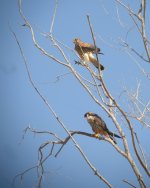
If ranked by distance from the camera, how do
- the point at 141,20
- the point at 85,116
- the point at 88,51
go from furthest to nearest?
1. the point at 88,51
2. the point at 85,116
3. the point at 141,20

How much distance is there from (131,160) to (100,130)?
2.20m

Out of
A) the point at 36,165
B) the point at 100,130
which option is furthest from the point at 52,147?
the point at 100,130

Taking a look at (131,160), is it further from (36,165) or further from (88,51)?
(88,51)

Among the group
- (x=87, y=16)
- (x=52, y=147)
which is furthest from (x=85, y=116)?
(x=87, y=16)

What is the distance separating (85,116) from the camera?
5.77m

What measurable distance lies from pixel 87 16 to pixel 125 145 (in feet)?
3.50

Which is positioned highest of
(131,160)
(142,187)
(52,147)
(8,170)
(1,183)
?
(8,170)

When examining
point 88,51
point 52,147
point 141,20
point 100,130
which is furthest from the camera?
point 88,51

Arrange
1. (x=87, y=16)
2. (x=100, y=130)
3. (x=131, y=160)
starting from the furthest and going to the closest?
(x=100, y=130) < (x=131, y=160) < (x=87, y=16)

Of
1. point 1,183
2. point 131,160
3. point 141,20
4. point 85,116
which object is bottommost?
point 131,160

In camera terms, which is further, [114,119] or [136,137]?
[114,119]

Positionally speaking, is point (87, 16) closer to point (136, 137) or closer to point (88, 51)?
point (136, 137)

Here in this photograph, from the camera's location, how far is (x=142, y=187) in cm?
294

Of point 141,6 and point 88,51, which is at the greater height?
point 88,51
